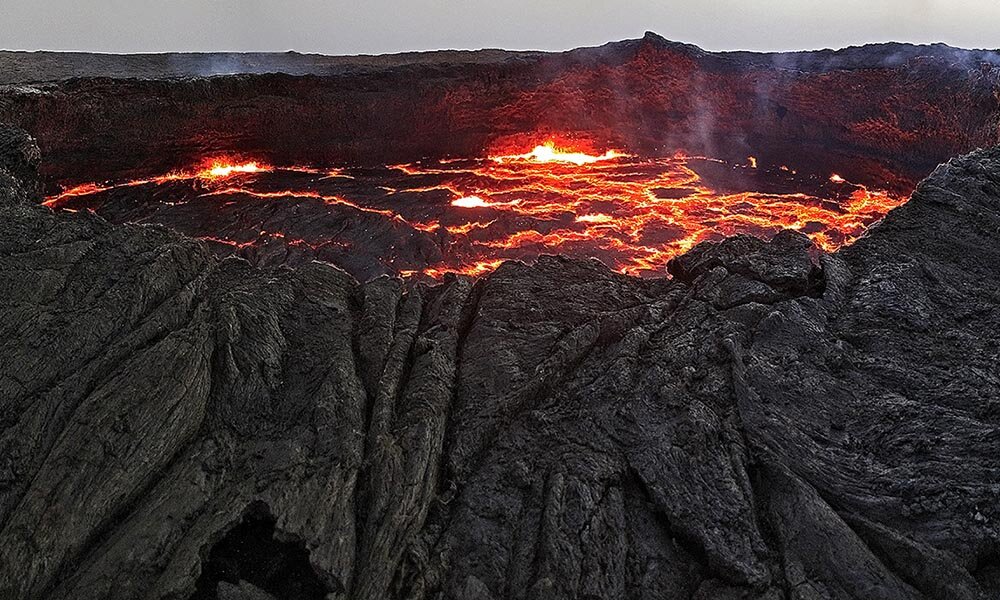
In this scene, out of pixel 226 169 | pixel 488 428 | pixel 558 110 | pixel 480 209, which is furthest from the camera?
pixel 558 110

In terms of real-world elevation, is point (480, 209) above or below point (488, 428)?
above

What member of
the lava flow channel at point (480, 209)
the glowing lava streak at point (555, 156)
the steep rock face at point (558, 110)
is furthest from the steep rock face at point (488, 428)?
the glowing lava streak at point (555, 156)

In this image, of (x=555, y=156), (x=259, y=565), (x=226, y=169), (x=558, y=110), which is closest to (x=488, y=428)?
(x=259, y=565)

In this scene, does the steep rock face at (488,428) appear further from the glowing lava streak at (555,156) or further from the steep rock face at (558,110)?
the glowing lava streak at (555,156)

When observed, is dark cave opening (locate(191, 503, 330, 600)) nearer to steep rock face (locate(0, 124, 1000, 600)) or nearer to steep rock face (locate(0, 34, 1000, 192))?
steep rock face (locate(0, 124, 1000, 600))

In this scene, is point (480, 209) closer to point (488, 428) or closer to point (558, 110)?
point (558, 110)

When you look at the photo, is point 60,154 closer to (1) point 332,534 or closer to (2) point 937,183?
(1) point 332,534

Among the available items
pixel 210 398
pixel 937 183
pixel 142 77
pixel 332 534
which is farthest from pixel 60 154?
pixel 937 183
